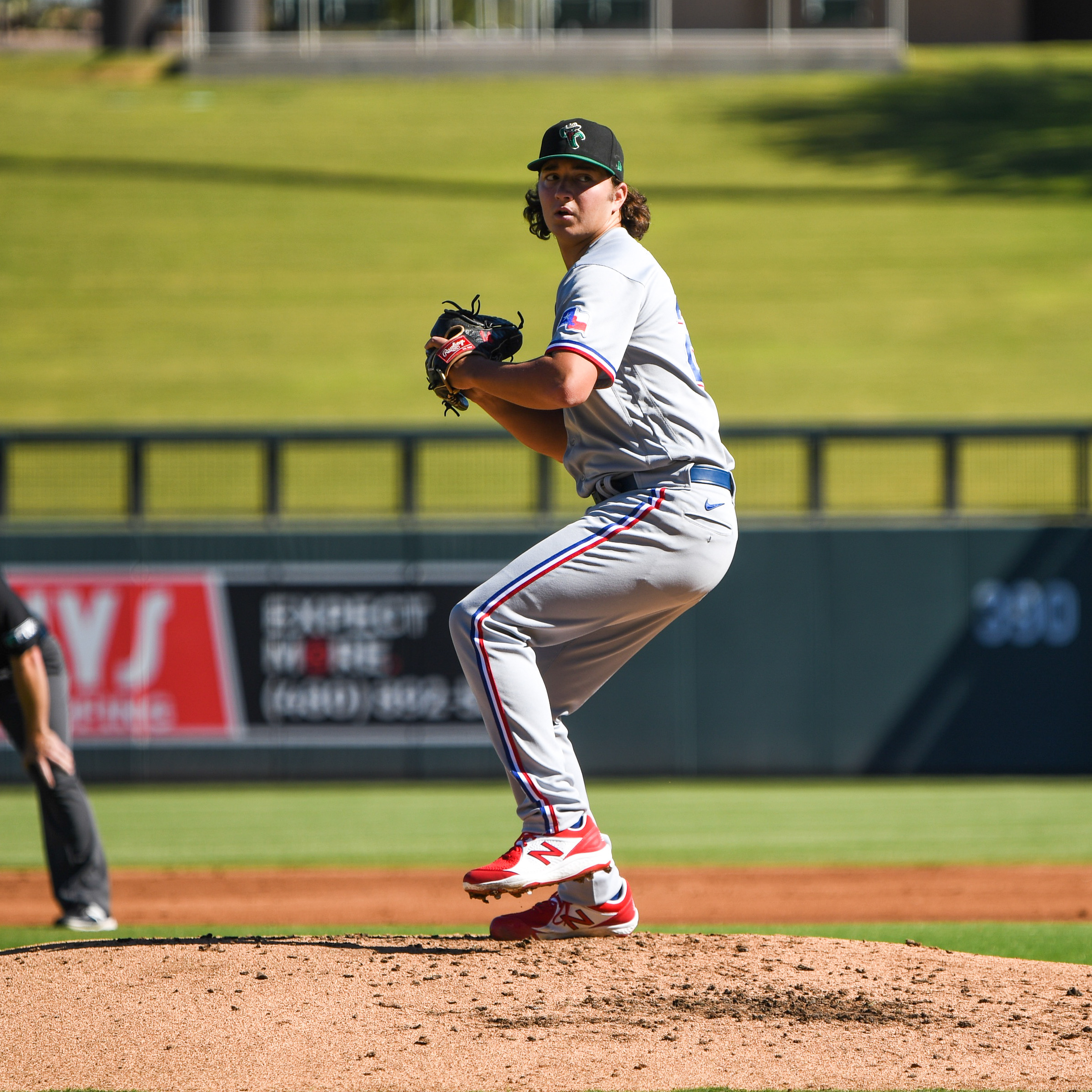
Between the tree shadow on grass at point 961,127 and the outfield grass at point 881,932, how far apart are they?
85.4ft

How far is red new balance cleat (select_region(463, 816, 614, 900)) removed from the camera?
149 inches

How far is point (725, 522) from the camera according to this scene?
3939mm

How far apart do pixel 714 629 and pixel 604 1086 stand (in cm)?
850

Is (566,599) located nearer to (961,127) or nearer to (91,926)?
(91,926)

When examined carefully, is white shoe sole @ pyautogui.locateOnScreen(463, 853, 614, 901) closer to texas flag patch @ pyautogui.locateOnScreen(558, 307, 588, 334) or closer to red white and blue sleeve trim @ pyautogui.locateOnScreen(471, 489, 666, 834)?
red white and blue sleeve trim @ pyautogui.locateOnScreen(471, 489, 666, 834)

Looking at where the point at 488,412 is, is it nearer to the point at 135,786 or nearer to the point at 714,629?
the point at 714,629

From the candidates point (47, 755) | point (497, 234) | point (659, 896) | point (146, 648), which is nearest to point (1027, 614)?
point (659, 896)

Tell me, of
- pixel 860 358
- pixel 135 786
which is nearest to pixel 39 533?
pixel 135 786

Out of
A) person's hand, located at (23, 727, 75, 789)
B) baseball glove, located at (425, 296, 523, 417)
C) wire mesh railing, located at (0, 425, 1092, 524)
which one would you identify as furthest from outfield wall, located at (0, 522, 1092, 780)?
baseball glove, located at (425, 296, 523, 417)

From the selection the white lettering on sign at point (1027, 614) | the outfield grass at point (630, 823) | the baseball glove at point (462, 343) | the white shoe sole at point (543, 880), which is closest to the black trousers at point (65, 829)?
the outfield grass at point (630, 823)

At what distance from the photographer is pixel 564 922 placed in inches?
169

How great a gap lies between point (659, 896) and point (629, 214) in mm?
3959

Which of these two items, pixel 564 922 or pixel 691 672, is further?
pixel 691 672

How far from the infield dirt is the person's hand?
87 cm
